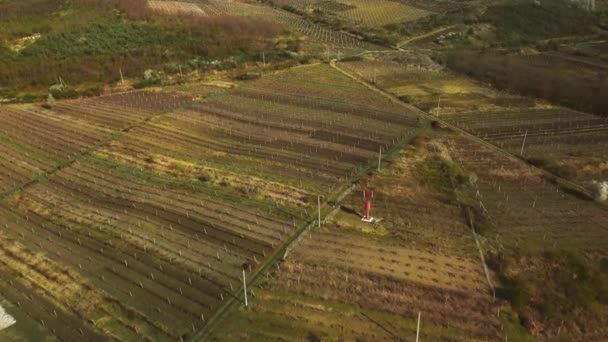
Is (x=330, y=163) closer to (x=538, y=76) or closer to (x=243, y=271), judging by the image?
(x=243, y=271)

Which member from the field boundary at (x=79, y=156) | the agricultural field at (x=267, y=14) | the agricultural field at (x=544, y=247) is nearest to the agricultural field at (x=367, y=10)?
the agricultural field at (x=267, y=14)

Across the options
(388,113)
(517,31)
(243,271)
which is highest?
(517,31)

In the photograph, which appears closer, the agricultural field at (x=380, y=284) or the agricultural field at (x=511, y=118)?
the agricultural field at (x=380, y=284)

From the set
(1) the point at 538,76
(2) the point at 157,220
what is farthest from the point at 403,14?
(2) the point at 157,220

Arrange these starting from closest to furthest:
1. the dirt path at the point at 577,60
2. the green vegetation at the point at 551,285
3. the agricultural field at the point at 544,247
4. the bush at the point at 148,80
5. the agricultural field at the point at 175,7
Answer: the agricultural field at the point at 544,247
the green vegetation at the point at 551,285
the bush at the point at 148,80
the dirt path at the point at 577,60
the agricultural field at the point at 175,7

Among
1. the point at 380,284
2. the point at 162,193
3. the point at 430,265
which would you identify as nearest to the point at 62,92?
the point at 162,193

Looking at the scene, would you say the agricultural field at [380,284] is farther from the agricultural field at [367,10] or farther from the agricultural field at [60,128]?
the agricultural field at [367,10]

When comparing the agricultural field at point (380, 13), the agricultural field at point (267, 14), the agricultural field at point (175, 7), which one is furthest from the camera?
the agricultural field at point (380, 13)
